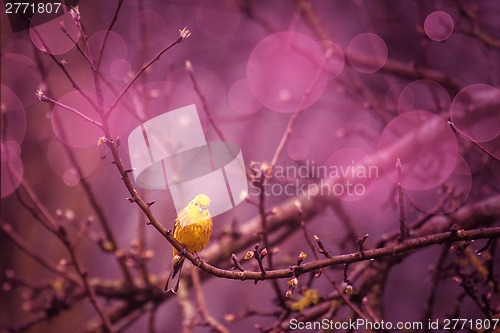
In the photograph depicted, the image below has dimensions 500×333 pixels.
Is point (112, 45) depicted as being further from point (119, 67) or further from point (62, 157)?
point (62, 157)

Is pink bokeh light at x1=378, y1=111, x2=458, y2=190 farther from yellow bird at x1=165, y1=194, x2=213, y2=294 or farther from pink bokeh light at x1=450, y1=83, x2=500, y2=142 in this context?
yellow bird at x1=165, y1=194, x2=213, y2=294

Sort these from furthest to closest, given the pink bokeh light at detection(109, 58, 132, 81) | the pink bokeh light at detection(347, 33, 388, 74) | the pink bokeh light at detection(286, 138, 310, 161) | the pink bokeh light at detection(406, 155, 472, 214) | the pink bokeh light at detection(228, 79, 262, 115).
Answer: the pink bokeh light at detection(228, 79, 262, 115), the pink bokeh light at detection(286, 138, 310, 161), the pink bokeh light at detection(109, 58, 132, 81), the pink bokeh light at detection(347, 33, 388, 74), the pink bokeh light at detection(406, 155, 472, 214)

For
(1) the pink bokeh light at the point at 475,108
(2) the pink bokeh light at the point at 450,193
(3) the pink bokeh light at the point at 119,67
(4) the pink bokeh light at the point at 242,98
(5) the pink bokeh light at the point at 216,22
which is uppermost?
(5) the pink bokeh light at the point at 216,22

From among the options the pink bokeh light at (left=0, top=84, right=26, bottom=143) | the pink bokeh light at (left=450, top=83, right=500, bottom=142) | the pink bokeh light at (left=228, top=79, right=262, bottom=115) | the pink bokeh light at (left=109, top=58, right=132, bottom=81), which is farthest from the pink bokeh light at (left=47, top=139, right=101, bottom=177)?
the pink bokeh light at (left=450, top=83, right=500, bottom=142)

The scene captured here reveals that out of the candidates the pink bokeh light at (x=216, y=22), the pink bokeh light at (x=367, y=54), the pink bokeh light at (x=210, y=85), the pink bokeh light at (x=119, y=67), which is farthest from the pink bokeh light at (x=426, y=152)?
the pink bokeh light at (x=216, y=22)

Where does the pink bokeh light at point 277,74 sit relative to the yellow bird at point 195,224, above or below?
above

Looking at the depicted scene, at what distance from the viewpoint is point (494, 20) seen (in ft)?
12.1

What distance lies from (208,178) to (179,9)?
4.24m

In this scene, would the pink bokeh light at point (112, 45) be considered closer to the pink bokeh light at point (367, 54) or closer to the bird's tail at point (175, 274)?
the pink bokeh light at point (367, 54)

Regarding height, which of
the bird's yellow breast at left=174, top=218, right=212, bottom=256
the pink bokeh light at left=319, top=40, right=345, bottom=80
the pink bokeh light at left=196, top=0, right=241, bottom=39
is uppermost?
the pink bokeh light at left=196, top=0, right=241, bottom=39

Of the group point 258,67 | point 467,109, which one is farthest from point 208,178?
point 258,67

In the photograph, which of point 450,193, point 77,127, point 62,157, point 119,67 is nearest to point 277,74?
point 119,67

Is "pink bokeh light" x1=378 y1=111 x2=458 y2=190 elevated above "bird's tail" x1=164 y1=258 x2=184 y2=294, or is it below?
above

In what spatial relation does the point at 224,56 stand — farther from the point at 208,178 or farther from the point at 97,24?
the point at 208,178
